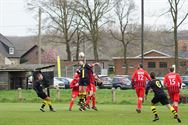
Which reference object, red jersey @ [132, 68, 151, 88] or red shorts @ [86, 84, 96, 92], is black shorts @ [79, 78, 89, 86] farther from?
red jersey @ [132, 68, 151, 88]

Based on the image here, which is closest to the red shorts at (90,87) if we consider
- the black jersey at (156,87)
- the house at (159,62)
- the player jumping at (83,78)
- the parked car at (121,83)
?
the player jumping at (83,78)

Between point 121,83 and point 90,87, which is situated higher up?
point 90,87

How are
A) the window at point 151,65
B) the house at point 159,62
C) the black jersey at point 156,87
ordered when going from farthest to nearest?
1. the window at point 151,65
2. the house at point 159,62
3. the black jersey at point 156,87

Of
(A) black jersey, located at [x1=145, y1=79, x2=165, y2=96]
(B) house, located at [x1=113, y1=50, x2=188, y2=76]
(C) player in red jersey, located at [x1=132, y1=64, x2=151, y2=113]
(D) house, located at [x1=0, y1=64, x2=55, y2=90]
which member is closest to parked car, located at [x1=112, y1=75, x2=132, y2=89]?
(D) house, located at [x1=0, y1=64, x2=55, y2=90]

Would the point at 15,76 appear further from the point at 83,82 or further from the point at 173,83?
the point at 173,83

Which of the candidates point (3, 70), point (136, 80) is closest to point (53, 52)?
point (3, 70)

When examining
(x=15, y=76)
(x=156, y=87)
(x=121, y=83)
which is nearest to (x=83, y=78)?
(x=156, y=87)

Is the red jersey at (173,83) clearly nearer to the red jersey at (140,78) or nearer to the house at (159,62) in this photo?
the red jersey at (140,78)

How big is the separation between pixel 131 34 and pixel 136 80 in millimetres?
64605

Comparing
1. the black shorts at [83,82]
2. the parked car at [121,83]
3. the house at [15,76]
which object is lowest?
the parked car at [121,83]

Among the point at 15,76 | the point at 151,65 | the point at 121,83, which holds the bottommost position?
the point at 121,83

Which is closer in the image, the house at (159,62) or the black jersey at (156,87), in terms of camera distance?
the black jersey at (156,87)

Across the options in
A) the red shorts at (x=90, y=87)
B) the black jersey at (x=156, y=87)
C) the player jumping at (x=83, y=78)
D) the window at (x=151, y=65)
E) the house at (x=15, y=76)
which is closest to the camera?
the black jersey at (x=156, y=87)

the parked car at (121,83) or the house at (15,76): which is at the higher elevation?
the house at (15,76)
